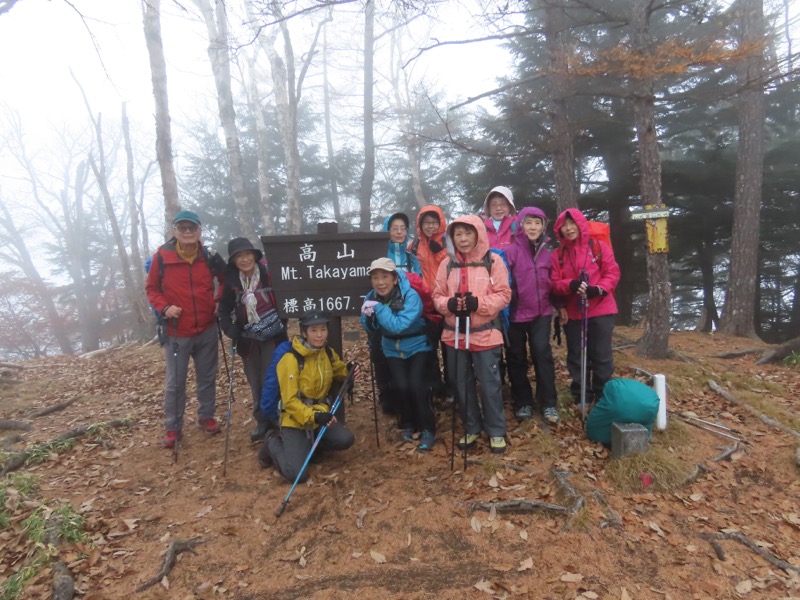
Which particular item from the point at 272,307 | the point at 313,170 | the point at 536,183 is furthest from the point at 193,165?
the point at 272,307

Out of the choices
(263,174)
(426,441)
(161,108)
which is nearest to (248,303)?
(426,441)

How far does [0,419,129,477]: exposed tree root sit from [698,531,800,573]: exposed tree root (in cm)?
705

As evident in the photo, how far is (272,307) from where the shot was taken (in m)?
5.32

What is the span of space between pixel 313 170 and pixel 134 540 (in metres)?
18.4

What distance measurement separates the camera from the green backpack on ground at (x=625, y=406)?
4309 millimetres

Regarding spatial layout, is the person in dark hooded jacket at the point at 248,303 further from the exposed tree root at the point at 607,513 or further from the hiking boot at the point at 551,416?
the exposed tree root at the point at 607,513

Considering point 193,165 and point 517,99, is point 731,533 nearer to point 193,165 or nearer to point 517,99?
point 517,99

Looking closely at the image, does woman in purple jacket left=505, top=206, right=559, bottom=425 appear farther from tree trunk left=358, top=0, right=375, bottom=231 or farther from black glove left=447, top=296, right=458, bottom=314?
tree trunk left=358, top=0, right=375, bottom=231

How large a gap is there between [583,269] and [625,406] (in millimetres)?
1502

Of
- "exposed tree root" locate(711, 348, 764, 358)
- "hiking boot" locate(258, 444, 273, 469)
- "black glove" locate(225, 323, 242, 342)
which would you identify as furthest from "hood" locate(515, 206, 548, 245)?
"exposed tree root" locate(711, 348, 764, 358)

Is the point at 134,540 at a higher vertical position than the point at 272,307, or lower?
lower

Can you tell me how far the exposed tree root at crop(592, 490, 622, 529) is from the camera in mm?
3528

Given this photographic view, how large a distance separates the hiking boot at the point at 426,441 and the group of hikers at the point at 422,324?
0.5 inches

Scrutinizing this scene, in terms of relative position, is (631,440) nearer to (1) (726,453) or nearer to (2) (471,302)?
(1) (726,453)
